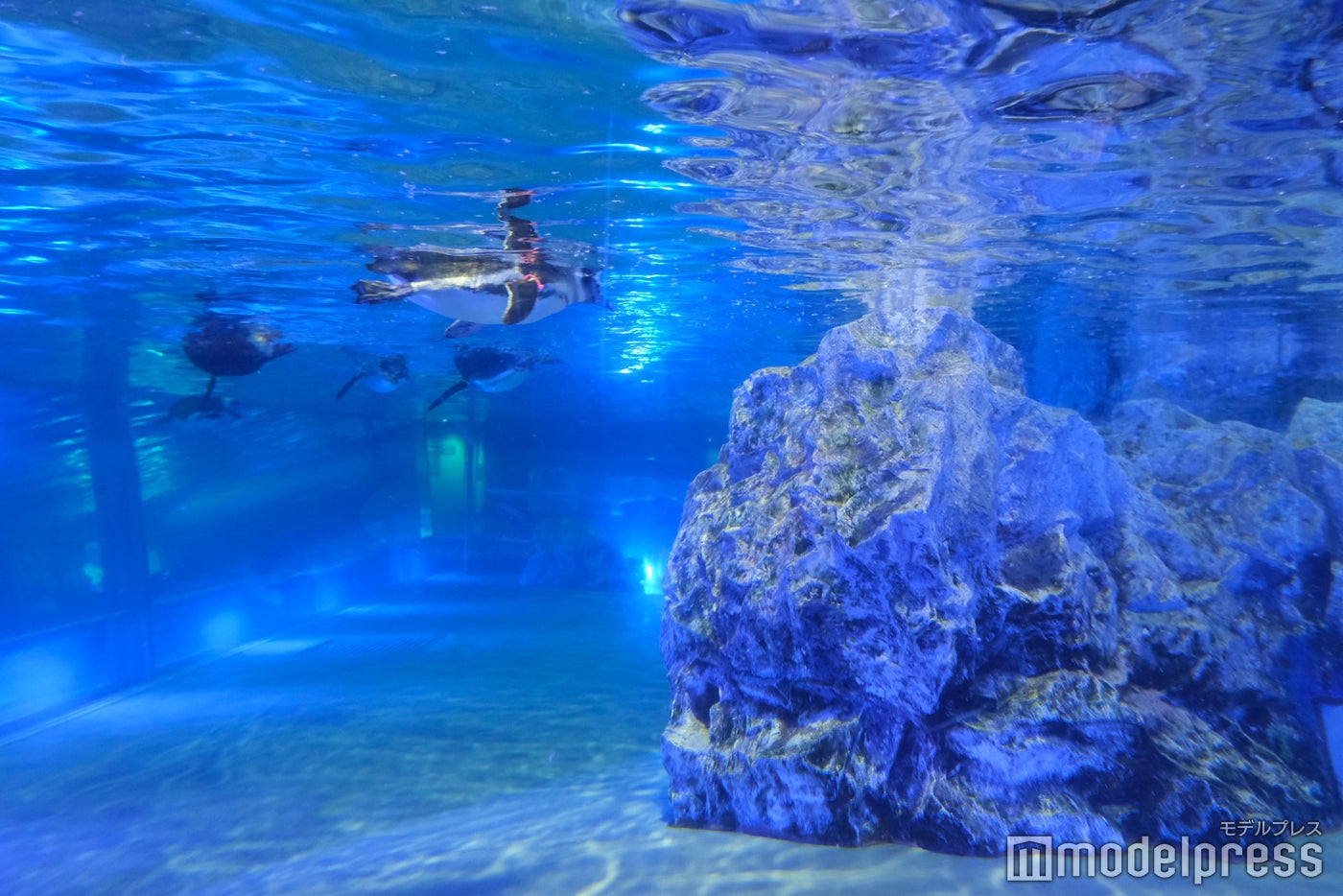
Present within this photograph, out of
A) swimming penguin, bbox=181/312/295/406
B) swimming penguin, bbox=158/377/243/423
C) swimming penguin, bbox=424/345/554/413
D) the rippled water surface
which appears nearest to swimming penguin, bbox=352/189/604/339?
the rippled water surface

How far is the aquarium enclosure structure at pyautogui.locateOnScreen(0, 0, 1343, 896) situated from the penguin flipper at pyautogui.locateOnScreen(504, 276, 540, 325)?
0.08 meters

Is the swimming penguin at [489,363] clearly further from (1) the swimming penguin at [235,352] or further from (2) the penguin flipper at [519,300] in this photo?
(2) the penguin flipper at [519,300]

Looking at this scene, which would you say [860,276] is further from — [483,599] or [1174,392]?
[483,599]

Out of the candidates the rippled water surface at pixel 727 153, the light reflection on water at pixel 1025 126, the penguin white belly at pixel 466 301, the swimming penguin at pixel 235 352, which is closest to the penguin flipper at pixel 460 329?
the penguin white belly at pixel 466 301

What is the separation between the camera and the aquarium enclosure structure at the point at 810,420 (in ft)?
19.4

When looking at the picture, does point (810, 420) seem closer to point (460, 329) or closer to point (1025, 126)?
point (1025, 126)

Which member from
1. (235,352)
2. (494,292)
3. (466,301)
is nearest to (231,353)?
(235,352)

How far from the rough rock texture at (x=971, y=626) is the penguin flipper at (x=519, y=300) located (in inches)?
129

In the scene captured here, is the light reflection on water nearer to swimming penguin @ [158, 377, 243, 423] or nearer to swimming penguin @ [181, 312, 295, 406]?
swimming penguin @ [181, 312, 295, 406]

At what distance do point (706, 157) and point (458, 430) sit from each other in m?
39.5

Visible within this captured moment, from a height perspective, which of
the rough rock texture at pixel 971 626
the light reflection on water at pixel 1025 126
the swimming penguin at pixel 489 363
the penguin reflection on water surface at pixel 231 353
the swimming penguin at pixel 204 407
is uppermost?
the light reflection on water at pixel 1025 126

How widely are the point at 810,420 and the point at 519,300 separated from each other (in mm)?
4176

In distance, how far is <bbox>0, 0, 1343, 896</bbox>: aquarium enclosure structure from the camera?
233 inches

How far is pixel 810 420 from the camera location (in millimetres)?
7445
